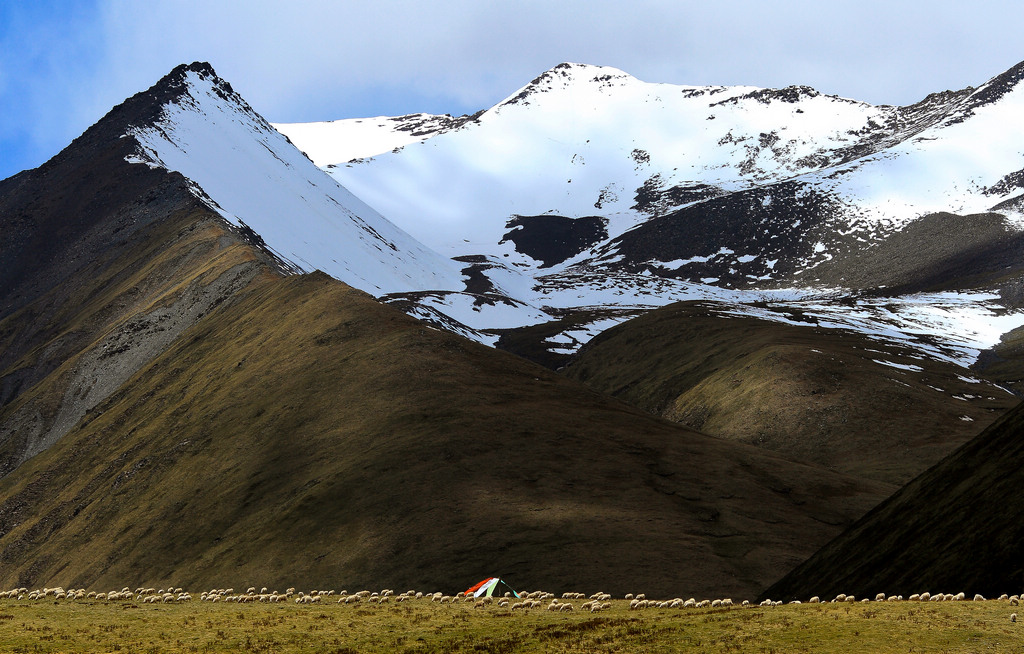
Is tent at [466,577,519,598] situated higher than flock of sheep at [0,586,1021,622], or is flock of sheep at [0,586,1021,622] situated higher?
flock of sheep at [0,586,1021,622]

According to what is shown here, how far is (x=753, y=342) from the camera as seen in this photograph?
6068 inches

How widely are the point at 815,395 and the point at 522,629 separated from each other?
99399 millimetres

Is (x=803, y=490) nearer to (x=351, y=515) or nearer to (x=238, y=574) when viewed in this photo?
(x=351, y=515)

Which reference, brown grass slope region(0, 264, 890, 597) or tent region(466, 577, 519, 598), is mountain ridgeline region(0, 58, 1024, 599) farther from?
tent region(466, 577, 519, 598)

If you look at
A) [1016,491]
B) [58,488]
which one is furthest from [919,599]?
[58,488]

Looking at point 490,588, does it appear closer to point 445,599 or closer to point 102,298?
point 445,599

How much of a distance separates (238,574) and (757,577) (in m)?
35.4

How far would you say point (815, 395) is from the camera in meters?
126

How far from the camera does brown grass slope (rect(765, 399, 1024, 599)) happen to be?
38969 mm

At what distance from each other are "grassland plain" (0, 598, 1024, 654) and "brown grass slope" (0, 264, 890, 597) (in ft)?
71.5

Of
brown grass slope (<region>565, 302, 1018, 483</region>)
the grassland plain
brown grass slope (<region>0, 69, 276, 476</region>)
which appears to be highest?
brown grass slope (<region>0, 69, 276, 476</region>)

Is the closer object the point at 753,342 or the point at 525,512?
the point at 525,512

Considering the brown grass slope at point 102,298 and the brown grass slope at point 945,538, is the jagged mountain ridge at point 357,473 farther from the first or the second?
the brown grass slope at point 945,538

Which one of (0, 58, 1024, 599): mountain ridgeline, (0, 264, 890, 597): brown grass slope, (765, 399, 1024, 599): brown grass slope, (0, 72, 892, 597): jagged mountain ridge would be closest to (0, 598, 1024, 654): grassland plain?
(765, 399, 1024, 599): brown grass slope
